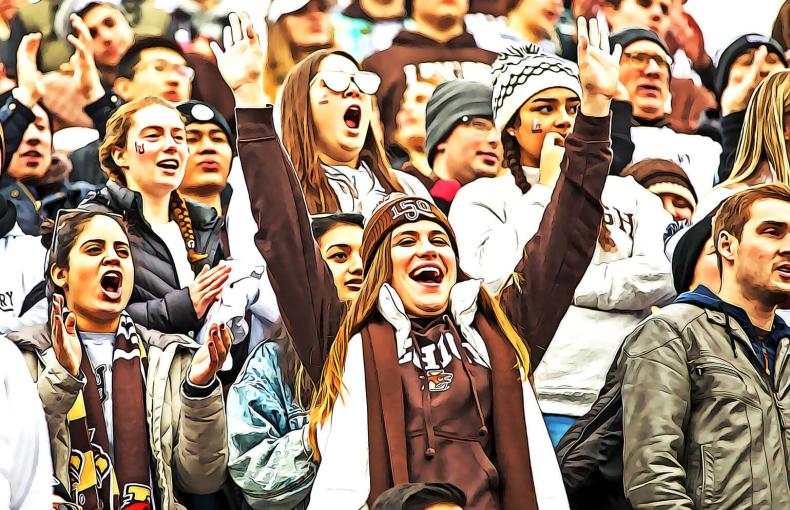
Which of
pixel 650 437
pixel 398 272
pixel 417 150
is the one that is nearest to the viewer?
pixel 650 437

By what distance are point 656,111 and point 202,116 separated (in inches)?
61.1

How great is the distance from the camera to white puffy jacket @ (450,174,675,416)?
4.34m

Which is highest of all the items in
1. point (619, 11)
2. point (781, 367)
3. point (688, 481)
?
point (619, 11)

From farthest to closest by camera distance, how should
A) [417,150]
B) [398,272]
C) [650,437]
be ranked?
1. [417,150]
2. [398,272]
3. [650,437]

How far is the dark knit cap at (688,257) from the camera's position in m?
4.48

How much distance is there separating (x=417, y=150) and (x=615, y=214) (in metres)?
0.68

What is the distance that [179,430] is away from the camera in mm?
4016

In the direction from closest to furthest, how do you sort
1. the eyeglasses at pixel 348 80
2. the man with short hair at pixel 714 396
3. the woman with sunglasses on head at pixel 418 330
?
the man with short hair at pixel 714 396
the woman with sunglasses on head at pixel 418 330
the eyeglasses at pixel 348 80

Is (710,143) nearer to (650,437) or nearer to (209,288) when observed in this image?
(650,437)

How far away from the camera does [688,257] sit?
448 centimetres

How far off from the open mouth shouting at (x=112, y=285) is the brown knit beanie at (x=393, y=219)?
2.39ft

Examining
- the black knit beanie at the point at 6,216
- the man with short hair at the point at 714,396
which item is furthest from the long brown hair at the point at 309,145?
the man with short hair at the point at 714,396

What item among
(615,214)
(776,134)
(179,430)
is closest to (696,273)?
(615,214)

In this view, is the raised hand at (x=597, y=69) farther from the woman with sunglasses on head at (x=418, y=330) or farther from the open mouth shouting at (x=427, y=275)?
the open mouth shouting at (x=427, y=275)
